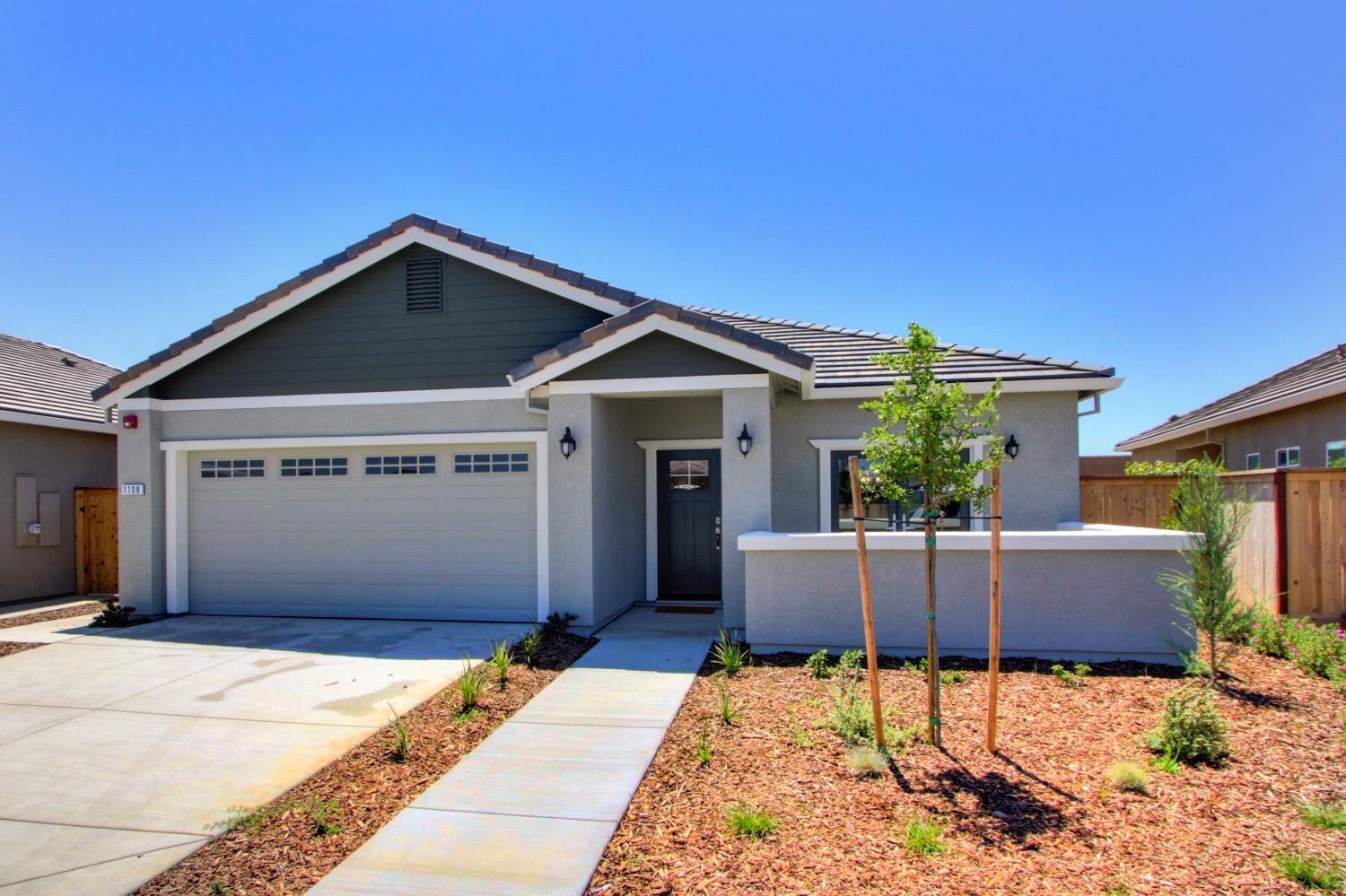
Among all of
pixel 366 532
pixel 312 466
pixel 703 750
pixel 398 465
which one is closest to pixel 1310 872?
pixel 703 750

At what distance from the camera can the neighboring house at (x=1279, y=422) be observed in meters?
12.5

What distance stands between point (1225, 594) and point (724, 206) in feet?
32.4

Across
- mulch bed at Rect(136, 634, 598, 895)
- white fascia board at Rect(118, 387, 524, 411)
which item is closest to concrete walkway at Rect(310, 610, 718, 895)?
mulch bed at Rect(136, 634, 598, 895)

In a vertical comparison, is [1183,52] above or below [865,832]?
above

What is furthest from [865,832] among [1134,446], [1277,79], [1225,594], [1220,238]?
[1134,446]

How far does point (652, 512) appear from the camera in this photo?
451 inches

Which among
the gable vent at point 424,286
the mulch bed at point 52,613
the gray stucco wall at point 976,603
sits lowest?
the mulch bed at point 52,613

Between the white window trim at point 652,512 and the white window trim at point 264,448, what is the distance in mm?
2117

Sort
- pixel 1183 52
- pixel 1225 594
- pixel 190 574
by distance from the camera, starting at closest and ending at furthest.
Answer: pixel 1225 594 → pixel 1183 52 → pixel 190 574

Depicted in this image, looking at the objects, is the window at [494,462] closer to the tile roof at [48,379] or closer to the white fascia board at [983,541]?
the white fascia board at [983,541]

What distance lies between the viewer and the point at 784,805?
13.8 ft

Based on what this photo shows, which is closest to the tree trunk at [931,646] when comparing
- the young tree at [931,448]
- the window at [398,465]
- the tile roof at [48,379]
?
the young tree at [931,448]

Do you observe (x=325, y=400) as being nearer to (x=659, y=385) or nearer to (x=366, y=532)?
(x=366, y=532)

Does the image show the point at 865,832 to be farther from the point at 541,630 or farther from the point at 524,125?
the point at 524,125
